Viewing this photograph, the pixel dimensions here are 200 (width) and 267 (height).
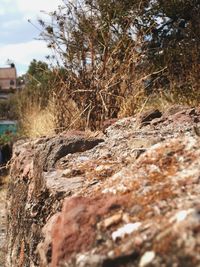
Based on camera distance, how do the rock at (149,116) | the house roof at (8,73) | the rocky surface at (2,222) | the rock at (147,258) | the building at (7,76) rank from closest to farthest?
1. the rock at (147,258)
2. the rock at (149,116)
3. the rocky surface at (2,222)
4. the building at (7,76)
5. the house roof at (8,73)

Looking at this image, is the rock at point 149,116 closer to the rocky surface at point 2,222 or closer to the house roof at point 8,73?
the rocky surface at point 2,222

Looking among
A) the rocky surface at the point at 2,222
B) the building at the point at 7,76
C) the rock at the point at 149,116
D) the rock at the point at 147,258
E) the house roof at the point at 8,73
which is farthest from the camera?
the house roof at the point at 8,73

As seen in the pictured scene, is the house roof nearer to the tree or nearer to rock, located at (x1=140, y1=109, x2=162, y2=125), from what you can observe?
the tree

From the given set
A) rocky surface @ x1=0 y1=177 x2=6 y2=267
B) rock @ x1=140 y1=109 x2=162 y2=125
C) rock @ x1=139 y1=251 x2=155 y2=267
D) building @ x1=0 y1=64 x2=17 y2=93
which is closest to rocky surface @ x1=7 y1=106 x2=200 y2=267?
rock @ x1=139 y1=251 x2=155 y2=267

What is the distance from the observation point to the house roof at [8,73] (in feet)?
233

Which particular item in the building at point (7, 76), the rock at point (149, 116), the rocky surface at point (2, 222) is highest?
the rock at point (149, 116)

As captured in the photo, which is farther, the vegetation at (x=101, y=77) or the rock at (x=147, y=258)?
the vegetation at (x=101, y=77)

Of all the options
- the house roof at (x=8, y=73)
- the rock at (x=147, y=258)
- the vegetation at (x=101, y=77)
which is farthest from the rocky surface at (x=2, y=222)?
the house roof at (x=8, y=73)

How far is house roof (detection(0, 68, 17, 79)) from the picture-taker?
233 feet

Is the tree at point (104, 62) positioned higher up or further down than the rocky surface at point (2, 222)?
higher up

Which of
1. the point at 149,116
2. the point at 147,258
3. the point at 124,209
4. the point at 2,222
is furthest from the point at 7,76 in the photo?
the point at 147,258

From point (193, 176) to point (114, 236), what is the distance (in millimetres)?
411

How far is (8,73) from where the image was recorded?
72250 mm

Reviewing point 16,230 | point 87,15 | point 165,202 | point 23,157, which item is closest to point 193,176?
point 165,202
